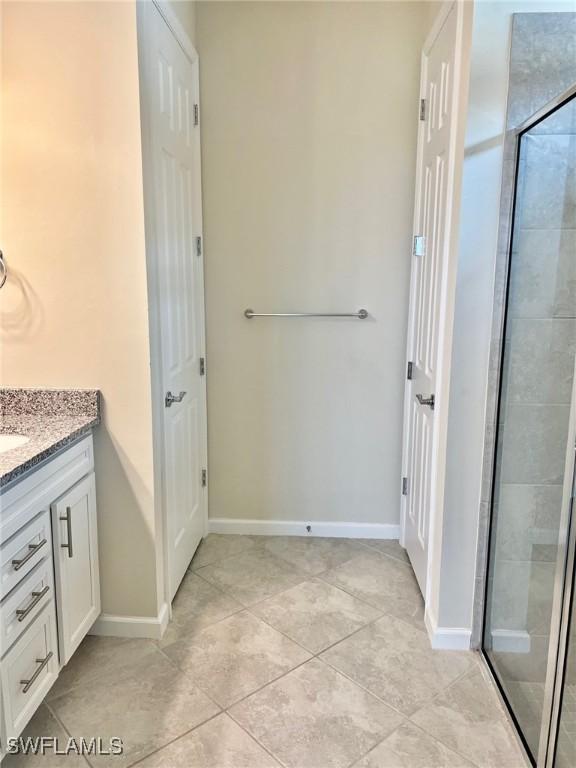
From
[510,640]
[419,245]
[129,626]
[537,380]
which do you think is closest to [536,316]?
[537,380]

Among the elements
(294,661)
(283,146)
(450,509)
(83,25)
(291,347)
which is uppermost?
(83,25)

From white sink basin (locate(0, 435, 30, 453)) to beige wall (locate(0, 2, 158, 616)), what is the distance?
27 cm

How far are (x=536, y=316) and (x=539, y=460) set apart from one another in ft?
1.51

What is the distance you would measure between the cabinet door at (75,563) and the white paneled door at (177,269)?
0.30 meters

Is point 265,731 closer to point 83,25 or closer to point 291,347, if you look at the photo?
point 291,347

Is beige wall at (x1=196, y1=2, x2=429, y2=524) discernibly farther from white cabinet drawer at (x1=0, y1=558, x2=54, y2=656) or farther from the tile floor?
white cabinet drawer at (x1=0, y1=558, x2=54, y2=656)

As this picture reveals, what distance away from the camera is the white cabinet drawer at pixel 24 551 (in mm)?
1452

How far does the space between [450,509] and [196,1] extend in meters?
2.47

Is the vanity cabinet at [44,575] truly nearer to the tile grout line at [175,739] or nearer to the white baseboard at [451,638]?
the tile grout line at [175,739]

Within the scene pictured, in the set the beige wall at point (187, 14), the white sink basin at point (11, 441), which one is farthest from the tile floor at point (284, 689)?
the beige wall at point (187, 14)

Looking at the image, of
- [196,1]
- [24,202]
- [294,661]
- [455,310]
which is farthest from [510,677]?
[196,1]

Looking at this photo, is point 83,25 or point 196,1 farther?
point 196,1

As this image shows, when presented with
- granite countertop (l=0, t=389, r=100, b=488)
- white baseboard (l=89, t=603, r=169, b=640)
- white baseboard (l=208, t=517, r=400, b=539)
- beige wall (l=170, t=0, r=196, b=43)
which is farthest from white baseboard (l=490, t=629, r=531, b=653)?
beige wall (l=170, t=0, r=196, b=43)

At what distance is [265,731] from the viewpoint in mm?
1720
